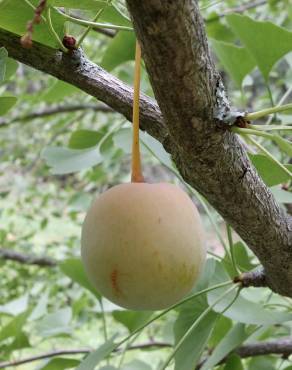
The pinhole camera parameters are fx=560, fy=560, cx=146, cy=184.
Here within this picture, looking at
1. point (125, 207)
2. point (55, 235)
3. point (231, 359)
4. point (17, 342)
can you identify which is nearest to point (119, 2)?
→ point (125, 207)

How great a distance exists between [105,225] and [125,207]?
0.08 ft

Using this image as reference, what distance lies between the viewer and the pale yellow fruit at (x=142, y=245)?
493 millimetres

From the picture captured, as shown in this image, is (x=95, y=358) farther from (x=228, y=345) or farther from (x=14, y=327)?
(x=14, y=327)

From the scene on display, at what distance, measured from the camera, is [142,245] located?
490mm

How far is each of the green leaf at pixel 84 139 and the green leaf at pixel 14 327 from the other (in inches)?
13.5

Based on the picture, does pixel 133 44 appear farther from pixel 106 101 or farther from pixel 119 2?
pixel 106 101

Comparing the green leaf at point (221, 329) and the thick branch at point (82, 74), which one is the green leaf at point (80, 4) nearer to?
the thick branch at point (82, 74)

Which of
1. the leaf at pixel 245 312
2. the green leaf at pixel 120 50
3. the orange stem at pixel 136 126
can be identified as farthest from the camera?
the green leaf at pixel 120 50

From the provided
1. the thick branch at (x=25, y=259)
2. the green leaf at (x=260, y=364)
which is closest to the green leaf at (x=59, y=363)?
the green leaf at (x=260, y=364)

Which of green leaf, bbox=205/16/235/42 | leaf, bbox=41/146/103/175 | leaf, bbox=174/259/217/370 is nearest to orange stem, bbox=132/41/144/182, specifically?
leaf, bbox=174/259/217/370

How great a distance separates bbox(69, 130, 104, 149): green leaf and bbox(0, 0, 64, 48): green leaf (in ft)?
1.68

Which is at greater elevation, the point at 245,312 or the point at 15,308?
the point at 245,312

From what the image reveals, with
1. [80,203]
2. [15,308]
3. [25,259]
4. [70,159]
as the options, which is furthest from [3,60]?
[25,259]

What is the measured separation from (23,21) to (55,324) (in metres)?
0.78
